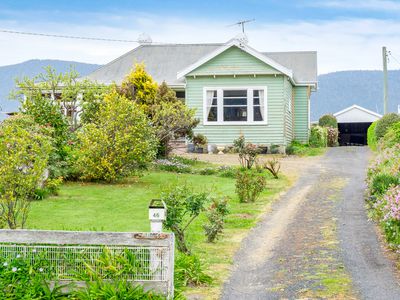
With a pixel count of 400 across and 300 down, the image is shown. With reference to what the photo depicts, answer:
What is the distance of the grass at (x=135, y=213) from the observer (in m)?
14.0

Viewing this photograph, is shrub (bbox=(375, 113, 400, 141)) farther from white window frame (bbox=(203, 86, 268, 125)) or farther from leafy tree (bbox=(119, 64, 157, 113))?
leafy tree (bbox=(119, 64, 157, 113))

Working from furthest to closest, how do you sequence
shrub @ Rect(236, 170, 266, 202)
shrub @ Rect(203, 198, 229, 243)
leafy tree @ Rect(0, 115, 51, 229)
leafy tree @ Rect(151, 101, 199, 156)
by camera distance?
leafy tree @ Rect(151, 101, 199, 156), shrub @ Rect(236, 170, 266, 202), shrub @ Rect(203, 198, 229, 243), leafy tree @ Rect(0, 115, 51, 229)

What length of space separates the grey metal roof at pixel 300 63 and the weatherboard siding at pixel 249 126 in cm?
507

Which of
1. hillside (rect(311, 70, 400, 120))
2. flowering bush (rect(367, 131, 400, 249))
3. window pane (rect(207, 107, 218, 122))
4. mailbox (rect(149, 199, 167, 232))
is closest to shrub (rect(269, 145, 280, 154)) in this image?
window pane (rect(207, 107, 218, 122))

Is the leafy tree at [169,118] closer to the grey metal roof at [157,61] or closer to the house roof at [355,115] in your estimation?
the grey metal roof at [157,61]

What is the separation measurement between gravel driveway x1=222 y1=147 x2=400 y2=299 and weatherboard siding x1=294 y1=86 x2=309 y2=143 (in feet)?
65.9

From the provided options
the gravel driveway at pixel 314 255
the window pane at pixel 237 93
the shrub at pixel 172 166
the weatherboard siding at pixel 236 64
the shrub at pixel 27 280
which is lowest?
the gravel driveway at pixel 314 255

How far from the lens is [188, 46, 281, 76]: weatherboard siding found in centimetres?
3653

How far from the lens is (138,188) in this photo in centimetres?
2334

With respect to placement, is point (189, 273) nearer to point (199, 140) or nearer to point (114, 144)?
point (114, 144)

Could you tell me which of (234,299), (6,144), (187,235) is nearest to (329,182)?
(187,235)

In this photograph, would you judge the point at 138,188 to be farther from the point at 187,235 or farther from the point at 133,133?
the point at 187,235

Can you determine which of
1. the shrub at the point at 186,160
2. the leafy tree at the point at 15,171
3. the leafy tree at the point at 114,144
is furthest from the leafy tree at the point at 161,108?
the leafy tree at the point at 15,171

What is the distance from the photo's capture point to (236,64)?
36.6m
